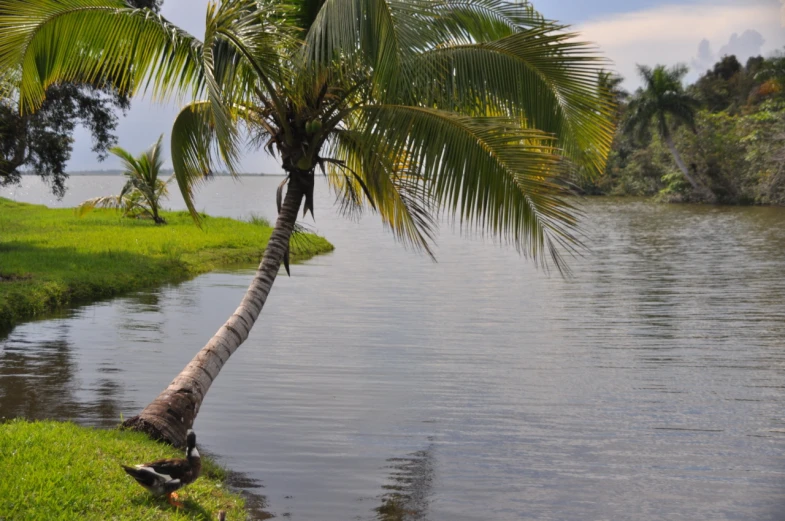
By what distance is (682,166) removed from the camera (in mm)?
60500

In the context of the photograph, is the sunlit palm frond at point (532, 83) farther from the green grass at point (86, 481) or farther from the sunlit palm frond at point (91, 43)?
the green grass at point (86, 481)

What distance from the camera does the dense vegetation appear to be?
1999 inches

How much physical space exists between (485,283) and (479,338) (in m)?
7.26

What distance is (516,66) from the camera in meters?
8.23

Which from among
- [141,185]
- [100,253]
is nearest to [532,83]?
[100,253]

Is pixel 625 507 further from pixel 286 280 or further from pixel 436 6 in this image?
pixel 286 280

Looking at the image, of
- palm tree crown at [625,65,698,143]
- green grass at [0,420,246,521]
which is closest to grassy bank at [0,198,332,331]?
green grass at [0,420,246,521]

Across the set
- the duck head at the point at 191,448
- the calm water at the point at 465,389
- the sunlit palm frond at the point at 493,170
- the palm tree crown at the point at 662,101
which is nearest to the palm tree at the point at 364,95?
the sunlit palm frond at the point at 493,170

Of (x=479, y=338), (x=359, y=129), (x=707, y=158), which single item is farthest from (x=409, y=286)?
(x=707, y=158)

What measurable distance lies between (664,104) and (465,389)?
5299 centimetres

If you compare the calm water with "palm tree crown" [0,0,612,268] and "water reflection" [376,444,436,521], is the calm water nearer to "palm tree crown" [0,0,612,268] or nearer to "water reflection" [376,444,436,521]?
"water reflection" [376,444,436,521]

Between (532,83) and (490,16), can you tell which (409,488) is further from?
(490,16)

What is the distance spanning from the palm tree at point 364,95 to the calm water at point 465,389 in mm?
1693

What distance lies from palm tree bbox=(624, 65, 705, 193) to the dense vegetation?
0.32 m
